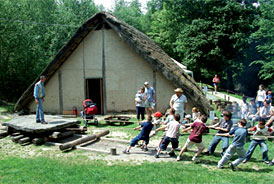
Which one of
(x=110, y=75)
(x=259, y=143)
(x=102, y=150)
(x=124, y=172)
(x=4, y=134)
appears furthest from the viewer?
(x=110, y=75)

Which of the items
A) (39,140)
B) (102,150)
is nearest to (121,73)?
(39,140)

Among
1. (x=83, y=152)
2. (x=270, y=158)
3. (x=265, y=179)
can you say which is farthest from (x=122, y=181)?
(x=270, y=158)

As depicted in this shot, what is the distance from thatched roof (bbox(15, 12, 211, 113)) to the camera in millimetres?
11391

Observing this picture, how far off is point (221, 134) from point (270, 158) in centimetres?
155

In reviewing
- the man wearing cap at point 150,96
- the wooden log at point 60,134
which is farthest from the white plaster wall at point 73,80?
the wooden log at point 60,134

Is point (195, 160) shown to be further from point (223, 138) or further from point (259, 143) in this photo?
point (259, 143)

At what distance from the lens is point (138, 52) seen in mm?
12695

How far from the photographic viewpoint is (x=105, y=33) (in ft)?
45.4

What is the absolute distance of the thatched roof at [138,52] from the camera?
11.4 metres

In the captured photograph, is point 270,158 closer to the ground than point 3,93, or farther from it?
closer to the ground

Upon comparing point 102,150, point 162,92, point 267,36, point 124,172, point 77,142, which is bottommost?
point 124,172

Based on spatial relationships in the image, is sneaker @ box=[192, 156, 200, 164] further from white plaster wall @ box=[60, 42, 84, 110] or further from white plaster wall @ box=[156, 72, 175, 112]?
white plaster wall @ box=[60, 42, 84, 110]

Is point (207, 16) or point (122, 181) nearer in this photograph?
point (122, 181)

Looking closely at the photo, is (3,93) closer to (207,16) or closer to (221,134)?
(221,134)
